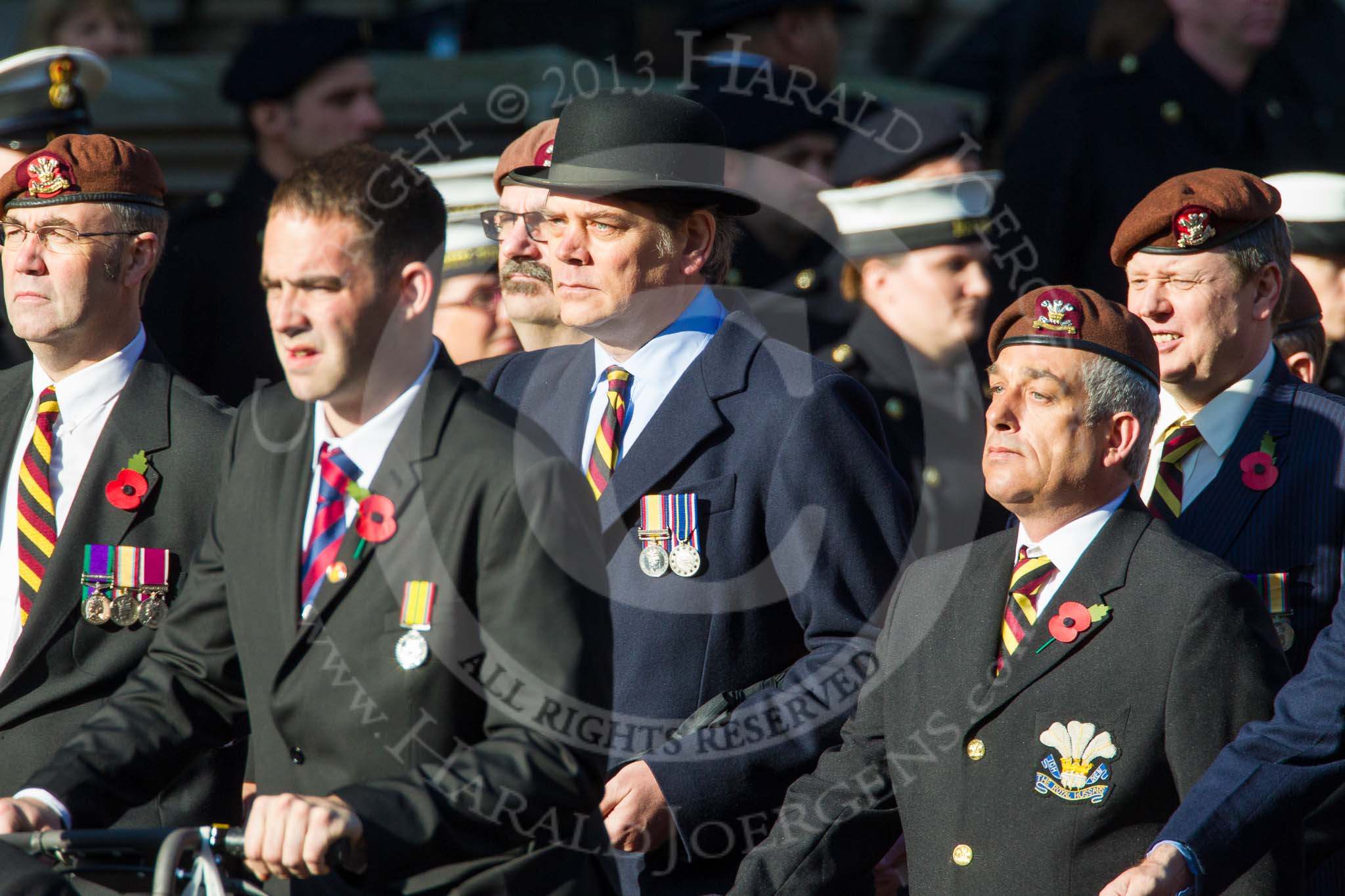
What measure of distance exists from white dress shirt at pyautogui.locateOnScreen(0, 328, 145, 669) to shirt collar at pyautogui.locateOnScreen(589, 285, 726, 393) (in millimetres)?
1135

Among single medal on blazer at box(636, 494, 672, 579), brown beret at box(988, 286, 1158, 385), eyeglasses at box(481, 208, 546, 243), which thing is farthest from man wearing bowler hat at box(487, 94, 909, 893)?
eyeglasses at box(481, 208, 546, 243)

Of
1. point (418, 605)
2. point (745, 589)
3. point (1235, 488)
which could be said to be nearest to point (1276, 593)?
point (1235, 488)

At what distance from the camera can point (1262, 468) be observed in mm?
4543

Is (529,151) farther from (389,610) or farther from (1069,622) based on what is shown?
(389,610)

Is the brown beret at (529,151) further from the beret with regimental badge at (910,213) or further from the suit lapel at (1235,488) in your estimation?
the suit lapel at (1235,488)

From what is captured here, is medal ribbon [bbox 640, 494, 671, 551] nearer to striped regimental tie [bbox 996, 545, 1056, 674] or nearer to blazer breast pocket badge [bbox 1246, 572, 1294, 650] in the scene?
striped regimental tie [bbox 996, 545, 1056, 674]

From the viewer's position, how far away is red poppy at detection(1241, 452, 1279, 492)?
452 cm

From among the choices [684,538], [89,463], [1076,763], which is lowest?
[1076,763]

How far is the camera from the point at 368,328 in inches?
133

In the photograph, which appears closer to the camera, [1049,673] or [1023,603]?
[1049,673]

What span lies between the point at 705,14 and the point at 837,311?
1.56 metres

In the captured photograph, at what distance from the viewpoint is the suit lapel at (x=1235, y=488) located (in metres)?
4.53

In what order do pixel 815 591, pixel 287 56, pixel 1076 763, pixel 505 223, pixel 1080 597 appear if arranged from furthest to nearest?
pixel 287 56 → pixel 505 223 → pixel 815 591 → pixel 1080 597 → pixel 1076 763

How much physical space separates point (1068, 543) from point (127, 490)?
2122 mm
